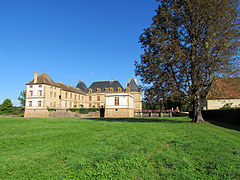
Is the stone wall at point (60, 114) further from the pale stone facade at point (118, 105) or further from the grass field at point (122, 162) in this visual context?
the grass field at point (122, 162)

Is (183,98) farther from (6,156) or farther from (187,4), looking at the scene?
(6,156)

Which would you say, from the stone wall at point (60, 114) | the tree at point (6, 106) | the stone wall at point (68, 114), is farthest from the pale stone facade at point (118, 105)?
the tree at point (6, 106)

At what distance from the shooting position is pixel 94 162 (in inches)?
146

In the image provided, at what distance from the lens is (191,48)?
44.9ft

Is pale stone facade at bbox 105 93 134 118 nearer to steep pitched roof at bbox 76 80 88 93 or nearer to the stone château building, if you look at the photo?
the stone château building

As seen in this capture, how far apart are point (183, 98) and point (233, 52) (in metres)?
5.14

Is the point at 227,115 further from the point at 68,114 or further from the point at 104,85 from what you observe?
the point at 104,85

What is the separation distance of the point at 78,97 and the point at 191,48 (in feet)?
139

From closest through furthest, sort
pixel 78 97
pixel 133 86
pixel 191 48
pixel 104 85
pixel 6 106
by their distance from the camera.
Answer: pixel 191 48 → pixel 6 106 → pixel 78 97 → pixel 133 86 → pixel 104 85

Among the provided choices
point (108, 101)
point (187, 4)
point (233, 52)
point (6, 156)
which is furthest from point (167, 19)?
point (108, 101)

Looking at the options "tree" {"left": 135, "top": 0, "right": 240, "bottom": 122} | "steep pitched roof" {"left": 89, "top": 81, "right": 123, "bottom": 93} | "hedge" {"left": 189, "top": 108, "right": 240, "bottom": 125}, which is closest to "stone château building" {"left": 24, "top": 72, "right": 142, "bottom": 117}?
"steep pitched roof" {"left": 89, "top": 81, "right": 123, "bottom": 93}

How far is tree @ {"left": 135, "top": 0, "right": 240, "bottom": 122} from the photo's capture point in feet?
41.5

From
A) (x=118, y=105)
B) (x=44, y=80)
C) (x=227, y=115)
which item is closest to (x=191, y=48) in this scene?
→ (x=227, y=115)

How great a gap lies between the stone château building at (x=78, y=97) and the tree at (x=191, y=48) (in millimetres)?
18322
